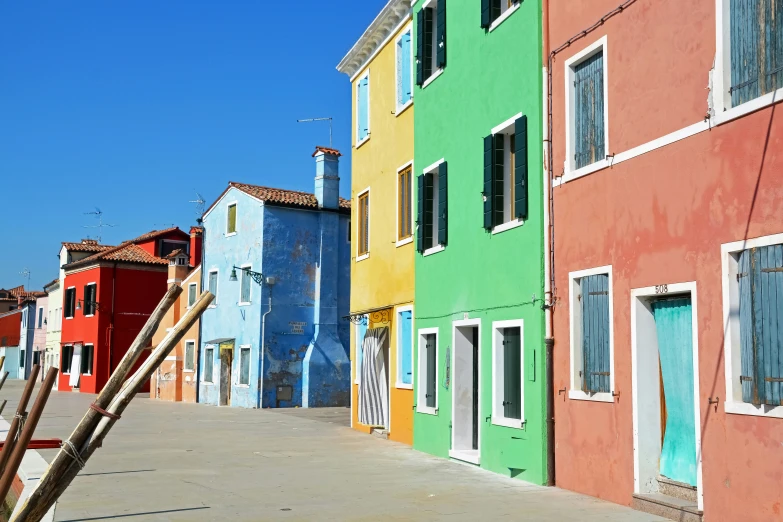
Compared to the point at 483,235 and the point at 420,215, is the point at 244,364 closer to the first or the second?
the point at 420,215

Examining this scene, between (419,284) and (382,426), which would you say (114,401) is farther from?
(382,426)

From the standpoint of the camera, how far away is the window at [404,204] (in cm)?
1789

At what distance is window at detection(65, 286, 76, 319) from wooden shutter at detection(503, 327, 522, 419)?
40755 mm

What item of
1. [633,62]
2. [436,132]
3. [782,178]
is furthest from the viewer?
[436,132]

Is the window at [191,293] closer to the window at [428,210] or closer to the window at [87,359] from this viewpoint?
the window at [87,359]

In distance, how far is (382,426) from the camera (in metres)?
19.6

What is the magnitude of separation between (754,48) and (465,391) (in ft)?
27.0

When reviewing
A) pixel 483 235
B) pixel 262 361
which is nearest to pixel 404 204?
pixel 483 235

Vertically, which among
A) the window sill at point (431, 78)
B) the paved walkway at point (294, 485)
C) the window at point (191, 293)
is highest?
the window sill at point (431, 78)

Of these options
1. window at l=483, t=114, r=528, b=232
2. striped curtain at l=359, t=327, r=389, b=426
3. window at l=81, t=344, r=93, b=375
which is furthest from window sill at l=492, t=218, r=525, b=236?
window at l=81, t=344, r=93, b=375

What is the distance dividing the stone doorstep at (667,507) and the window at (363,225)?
11831mm

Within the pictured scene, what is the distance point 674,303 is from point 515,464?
13.2 ft

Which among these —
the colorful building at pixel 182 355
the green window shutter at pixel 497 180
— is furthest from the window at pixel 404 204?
the colorful building at pixel 182 355

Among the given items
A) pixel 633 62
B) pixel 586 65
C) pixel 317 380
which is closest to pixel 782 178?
pixel 633 62
